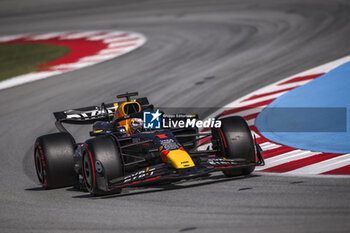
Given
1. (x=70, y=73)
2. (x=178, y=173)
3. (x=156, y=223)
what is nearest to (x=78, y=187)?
(x=178, y=173)

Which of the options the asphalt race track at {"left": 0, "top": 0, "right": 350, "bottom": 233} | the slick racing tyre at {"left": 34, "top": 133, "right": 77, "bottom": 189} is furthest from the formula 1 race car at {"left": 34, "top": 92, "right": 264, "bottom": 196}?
the asphalt race track at {"left": 0, "top": 0, "right": 350, "bottom": 233}

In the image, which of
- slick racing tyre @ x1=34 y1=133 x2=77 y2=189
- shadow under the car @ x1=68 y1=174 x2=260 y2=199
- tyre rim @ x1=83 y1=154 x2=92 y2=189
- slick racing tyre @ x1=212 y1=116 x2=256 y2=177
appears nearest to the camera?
shadow under the car @ x1=68 y1=174 x2=260 y2=199

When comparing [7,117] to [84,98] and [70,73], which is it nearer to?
[84,98]

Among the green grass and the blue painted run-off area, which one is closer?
the blue painted run-off area

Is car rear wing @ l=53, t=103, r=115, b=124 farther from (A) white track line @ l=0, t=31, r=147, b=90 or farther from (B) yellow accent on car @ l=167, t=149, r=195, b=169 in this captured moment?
(A) white track line @ l=0, t=31, r=147, b=90

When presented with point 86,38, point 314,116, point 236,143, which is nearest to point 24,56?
point 86,38

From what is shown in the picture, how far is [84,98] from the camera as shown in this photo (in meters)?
15.9

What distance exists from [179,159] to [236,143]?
1.08 metres

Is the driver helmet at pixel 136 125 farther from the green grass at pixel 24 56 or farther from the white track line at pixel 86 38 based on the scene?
the green grass at pixel 24 56

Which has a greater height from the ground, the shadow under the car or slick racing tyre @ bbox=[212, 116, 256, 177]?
slick racing tyre @ bbox=[212, 116, 256, 177]

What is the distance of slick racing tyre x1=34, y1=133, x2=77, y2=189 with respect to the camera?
9.21 metres

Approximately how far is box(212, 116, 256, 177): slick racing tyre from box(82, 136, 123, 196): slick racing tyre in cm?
160

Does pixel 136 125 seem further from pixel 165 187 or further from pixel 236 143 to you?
pixel 236 143

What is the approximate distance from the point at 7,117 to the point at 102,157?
733cm
